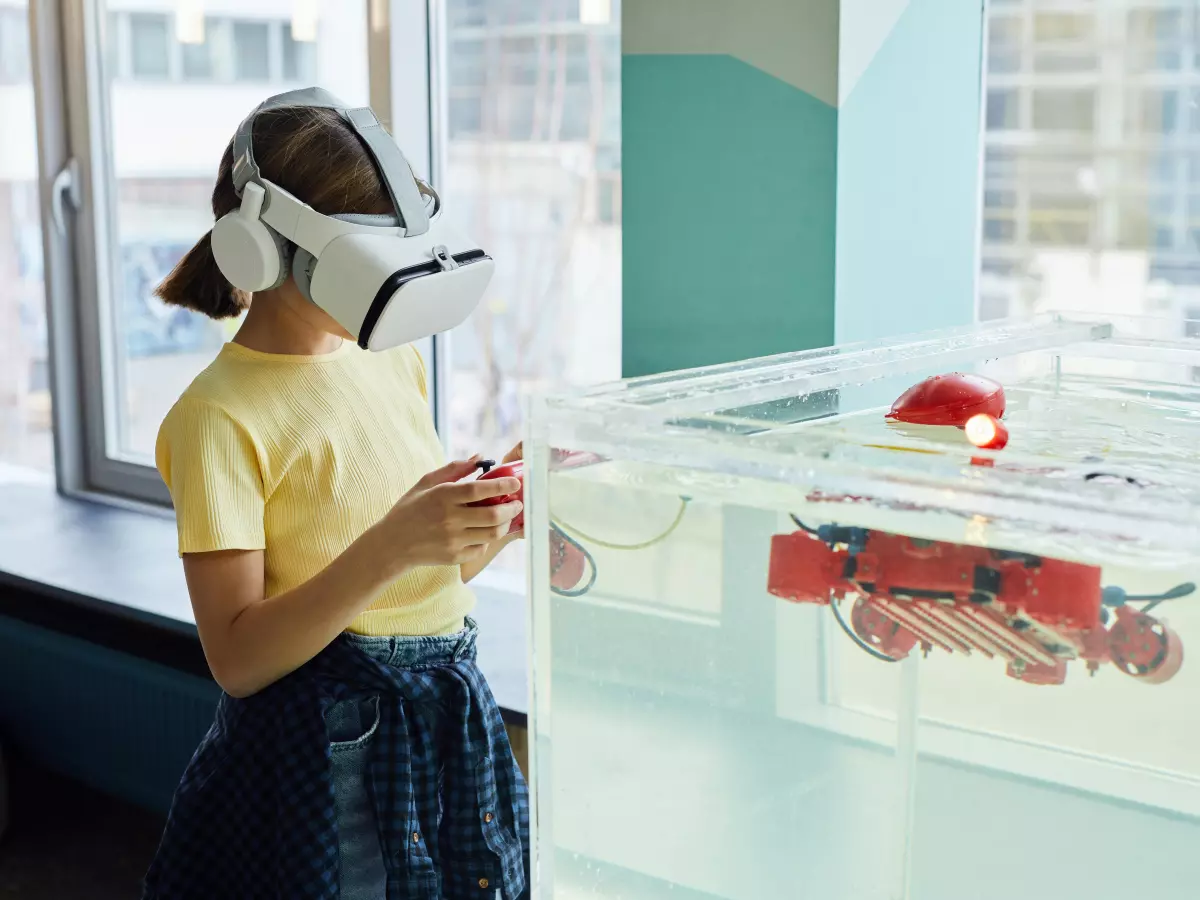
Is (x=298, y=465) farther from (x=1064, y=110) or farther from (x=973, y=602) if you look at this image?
(x=1064, y=110)

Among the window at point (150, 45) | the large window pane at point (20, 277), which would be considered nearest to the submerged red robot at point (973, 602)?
the window at point (150, 45)

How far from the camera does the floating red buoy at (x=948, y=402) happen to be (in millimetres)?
778

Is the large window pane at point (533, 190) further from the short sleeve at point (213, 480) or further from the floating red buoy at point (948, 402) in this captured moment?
the floating red buoy at point (948, 402)

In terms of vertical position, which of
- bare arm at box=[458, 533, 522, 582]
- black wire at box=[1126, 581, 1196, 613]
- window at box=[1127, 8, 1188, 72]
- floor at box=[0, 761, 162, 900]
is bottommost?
floor at box=[0, 761, 162, 900]

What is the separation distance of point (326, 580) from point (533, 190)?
1.08 m

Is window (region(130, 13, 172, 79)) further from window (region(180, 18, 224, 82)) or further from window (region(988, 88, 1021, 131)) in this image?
window (region(988, 88, 1021, 131))

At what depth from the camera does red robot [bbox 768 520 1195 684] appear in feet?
1.73

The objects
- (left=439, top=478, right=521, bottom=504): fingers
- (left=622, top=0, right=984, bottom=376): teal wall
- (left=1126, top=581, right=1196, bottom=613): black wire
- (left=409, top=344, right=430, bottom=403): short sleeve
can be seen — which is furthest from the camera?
(left=622, top=0, right=984, bottom=376): teal wall

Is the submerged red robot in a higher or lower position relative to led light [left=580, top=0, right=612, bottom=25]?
lower

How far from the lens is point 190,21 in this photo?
7.75ft

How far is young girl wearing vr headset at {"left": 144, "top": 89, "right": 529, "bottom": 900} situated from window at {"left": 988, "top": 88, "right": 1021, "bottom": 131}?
83 cm

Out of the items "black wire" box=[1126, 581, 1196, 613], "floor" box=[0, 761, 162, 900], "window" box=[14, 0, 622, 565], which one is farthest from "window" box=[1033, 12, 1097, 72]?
"floor" box=[0, 761, 162, 900]

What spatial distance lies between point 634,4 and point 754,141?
0.22 meters

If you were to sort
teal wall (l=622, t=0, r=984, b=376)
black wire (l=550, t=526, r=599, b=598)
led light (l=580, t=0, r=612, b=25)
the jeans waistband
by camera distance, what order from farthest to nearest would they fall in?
led light (l=580, t=0, r=612, b=25) → teal wall (l=622, t=0, r=984, b=376) → the jeans waistband → black wire (l=550, t=526, r=599, b=598)
